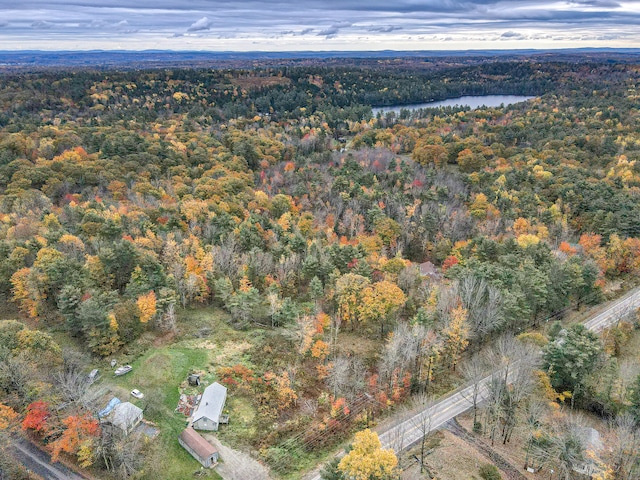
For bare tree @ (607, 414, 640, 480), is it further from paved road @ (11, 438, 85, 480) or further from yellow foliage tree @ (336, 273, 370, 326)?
paved road @ (11, 438, 85, 480)

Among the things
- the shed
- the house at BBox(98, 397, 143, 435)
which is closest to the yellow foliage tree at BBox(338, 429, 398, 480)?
the house at BBox(98, 397, 143, 435)

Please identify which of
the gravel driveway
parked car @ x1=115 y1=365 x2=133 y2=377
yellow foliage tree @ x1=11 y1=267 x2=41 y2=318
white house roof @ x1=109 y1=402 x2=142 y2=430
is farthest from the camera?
yellow foliage tree @ x1=11 y1=267 x2=41 y2=318

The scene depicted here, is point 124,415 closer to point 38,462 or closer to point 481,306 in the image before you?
point 38,462

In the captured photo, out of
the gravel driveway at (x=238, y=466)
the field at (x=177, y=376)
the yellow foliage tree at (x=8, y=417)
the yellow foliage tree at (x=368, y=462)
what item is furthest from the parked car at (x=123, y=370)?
the yellow foliage tree at (x=368, y=462)

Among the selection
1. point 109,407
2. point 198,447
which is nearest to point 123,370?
point 109,407

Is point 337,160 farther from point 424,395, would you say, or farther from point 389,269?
point 424,395

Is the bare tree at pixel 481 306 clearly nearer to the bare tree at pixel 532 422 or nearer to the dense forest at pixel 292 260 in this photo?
the dense forest at pixel 292 260
